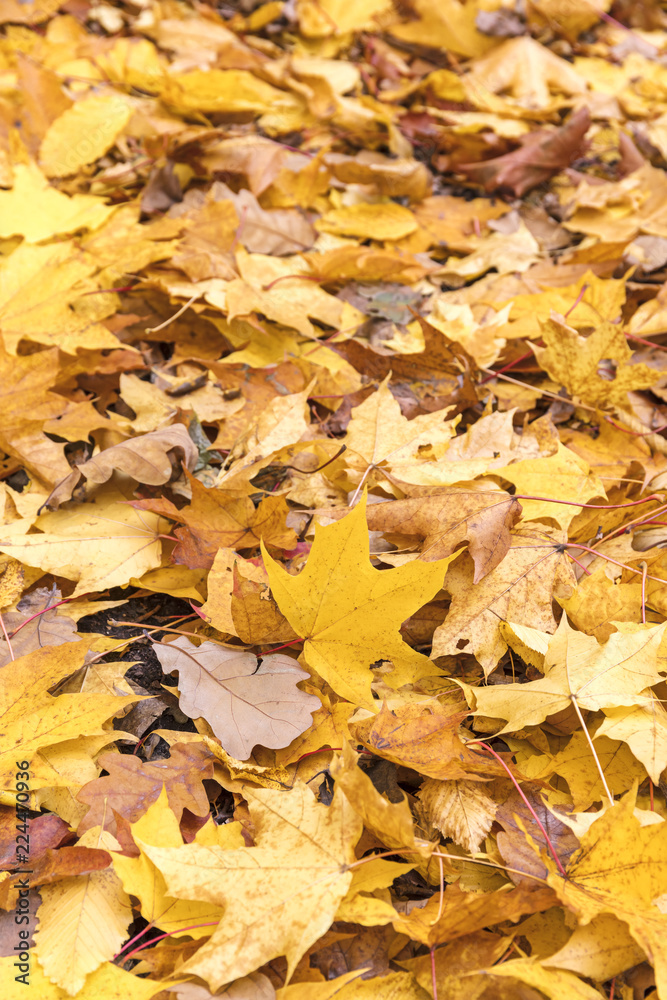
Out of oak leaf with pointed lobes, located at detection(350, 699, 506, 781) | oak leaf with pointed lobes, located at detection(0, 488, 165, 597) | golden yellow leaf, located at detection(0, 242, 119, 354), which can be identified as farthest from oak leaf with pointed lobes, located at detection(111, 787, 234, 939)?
golden yellow leaf, located at detection(0, 242, 119, 354)

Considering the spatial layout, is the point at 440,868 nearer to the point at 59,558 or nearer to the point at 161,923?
the point at 161,923

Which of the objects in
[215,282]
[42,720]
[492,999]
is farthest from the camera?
[215,282]

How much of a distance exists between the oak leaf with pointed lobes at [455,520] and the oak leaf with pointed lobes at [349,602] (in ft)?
0.50

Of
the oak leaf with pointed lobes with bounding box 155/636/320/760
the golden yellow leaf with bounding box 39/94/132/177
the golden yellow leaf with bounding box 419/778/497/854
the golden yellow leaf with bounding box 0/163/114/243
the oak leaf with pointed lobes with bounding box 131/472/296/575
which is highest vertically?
the golden yellow leaf with bounding box 39/94/132/177

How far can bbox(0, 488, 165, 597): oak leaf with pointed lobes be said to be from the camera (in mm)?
1198

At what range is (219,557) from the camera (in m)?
1.18

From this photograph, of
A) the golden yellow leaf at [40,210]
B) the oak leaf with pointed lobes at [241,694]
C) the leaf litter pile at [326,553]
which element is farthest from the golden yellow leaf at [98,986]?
the golden yellow leaf at [40,210]

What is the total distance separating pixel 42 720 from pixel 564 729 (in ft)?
2.74

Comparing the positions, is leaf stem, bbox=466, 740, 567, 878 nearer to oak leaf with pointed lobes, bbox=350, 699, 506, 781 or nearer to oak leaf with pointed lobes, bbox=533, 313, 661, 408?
oak leaf with pointed lobes, bbox=350, 699, 506, 781

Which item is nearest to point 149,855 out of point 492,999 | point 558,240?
point 492,999

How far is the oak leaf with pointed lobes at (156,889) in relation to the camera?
87cm

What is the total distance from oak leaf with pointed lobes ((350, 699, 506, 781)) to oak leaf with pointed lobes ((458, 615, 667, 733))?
0.06 meters

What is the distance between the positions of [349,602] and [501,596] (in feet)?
0.96

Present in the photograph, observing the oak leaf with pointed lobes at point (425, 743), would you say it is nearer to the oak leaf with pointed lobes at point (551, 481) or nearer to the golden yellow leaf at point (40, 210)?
the oak leaf with pointed lobes at point (551, 481)
